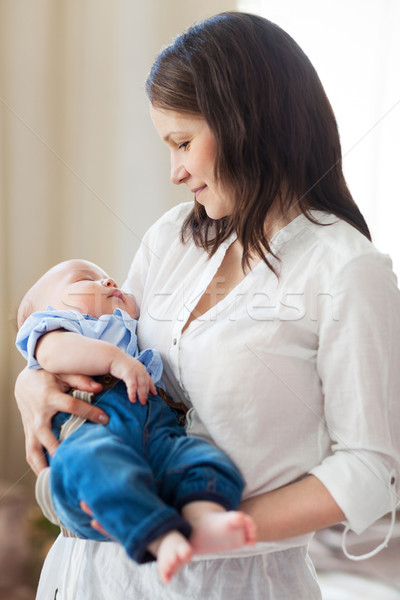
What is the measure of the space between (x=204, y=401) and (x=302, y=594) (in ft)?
1.10

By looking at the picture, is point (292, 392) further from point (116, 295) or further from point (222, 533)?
point (116, 295)

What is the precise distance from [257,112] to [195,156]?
0.39 feet

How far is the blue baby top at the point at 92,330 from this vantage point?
3.50 feet

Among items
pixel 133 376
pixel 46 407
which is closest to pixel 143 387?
pixel 133 376

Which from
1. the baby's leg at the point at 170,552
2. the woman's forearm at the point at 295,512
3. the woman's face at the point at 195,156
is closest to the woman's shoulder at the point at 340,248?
the woman's face at the point at 195,156

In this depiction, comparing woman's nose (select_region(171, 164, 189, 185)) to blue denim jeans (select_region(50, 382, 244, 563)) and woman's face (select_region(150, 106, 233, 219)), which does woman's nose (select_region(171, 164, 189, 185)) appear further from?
blue denim jeans (select_region(50, 382, 244, 563))

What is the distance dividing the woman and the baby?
47mm

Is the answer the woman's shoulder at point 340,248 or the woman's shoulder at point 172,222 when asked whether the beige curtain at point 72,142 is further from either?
the woman's shoulder at point 340,248

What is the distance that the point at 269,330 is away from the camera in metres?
0.94

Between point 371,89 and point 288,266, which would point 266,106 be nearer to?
point 288,266

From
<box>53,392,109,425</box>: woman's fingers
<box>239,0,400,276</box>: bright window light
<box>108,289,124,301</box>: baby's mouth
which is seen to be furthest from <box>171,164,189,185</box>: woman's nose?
<box>239,0,400,276</box>: bright window light

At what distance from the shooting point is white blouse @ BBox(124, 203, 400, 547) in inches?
34.4

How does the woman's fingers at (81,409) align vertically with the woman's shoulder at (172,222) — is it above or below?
below

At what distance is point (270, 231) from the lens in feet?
3.46
